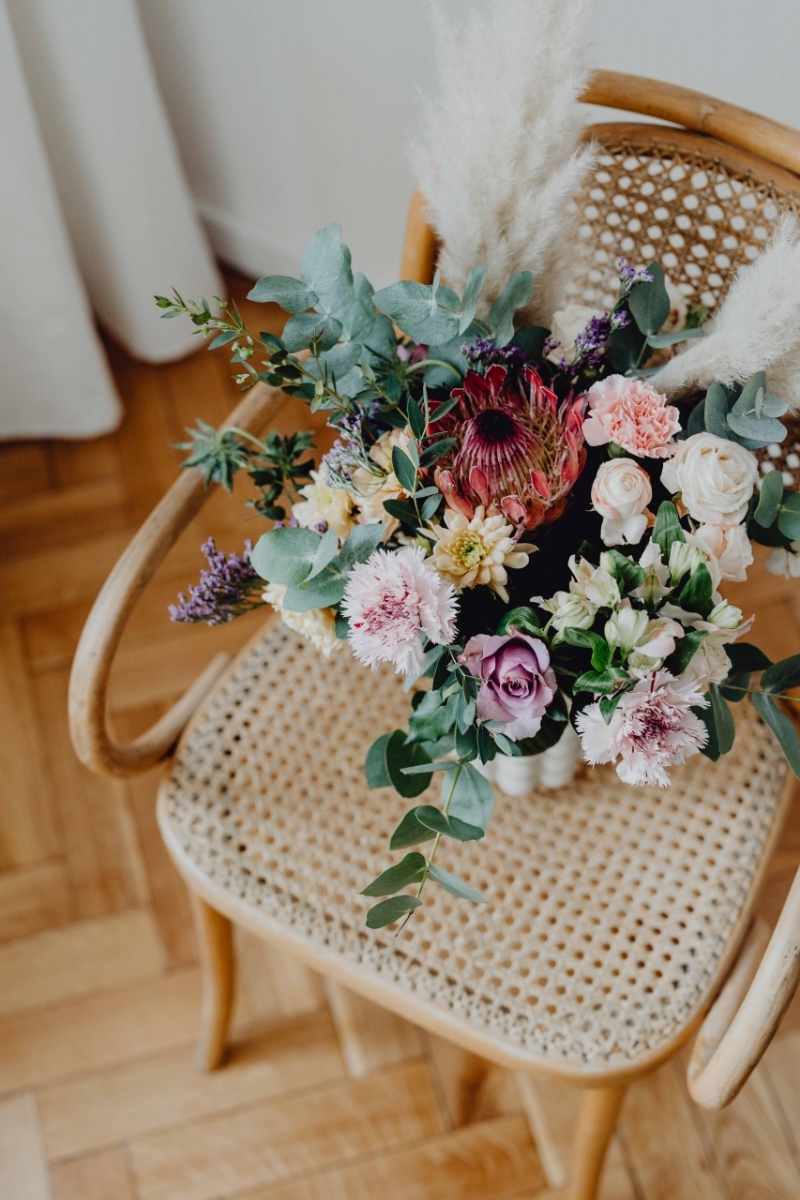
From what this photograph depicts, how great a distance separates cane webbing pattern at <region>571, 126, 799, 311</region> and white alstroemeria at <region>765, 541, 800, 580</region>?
249mm

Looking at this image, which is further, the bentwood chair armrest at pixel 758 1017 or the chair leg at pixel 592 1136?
the chair leg at pixel 592 1136

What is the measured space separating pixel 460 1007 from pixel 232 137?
4.08 feet

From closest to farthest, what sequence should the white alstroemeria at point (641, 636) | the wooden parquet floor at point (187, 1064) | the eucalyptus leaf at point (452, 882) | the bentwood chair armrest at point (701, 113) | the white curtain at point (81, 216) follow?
the white alstroemeria at point (641, 636) → the eucalyptus leaf at point (452, 882) → the bentwood chair armrest at point (701, 113) → the wooden parquet floor at point (187, 1064) → the white curtain at point (81, 216)

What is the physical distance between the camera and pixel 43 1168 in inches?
43.0

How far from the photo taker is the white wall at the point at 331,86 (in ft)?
3.30

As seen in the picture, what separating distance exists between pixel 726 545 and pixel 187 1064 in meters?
0.91

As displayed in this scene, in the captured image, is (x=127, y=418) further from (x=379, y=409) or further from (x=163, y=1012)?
(x=379, y=409)

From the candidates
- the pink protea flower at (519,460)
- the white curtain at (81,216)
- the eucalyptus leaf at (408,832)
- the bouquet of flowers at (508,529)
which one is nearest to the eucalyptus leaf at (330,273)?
the bouquet of flowers at (508,529)

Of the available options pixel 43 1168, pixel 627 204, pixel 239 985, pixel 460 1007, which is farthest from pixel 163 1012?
pixel 627 204

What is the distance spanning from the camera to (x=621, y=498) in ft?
1.77

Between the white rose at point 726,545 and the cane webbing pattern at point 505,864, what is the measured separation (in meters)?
0.31

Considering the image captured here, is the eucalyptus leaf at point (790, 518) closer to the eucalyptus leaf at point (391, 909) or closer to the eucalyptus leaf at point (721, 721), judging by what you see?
the eucalyptus leaf at point (721, 721)

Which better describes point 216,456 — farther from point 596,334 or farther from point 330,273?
point 596,334

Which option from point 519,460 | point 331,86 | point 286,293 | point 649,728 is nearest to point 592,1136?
point 649,728
